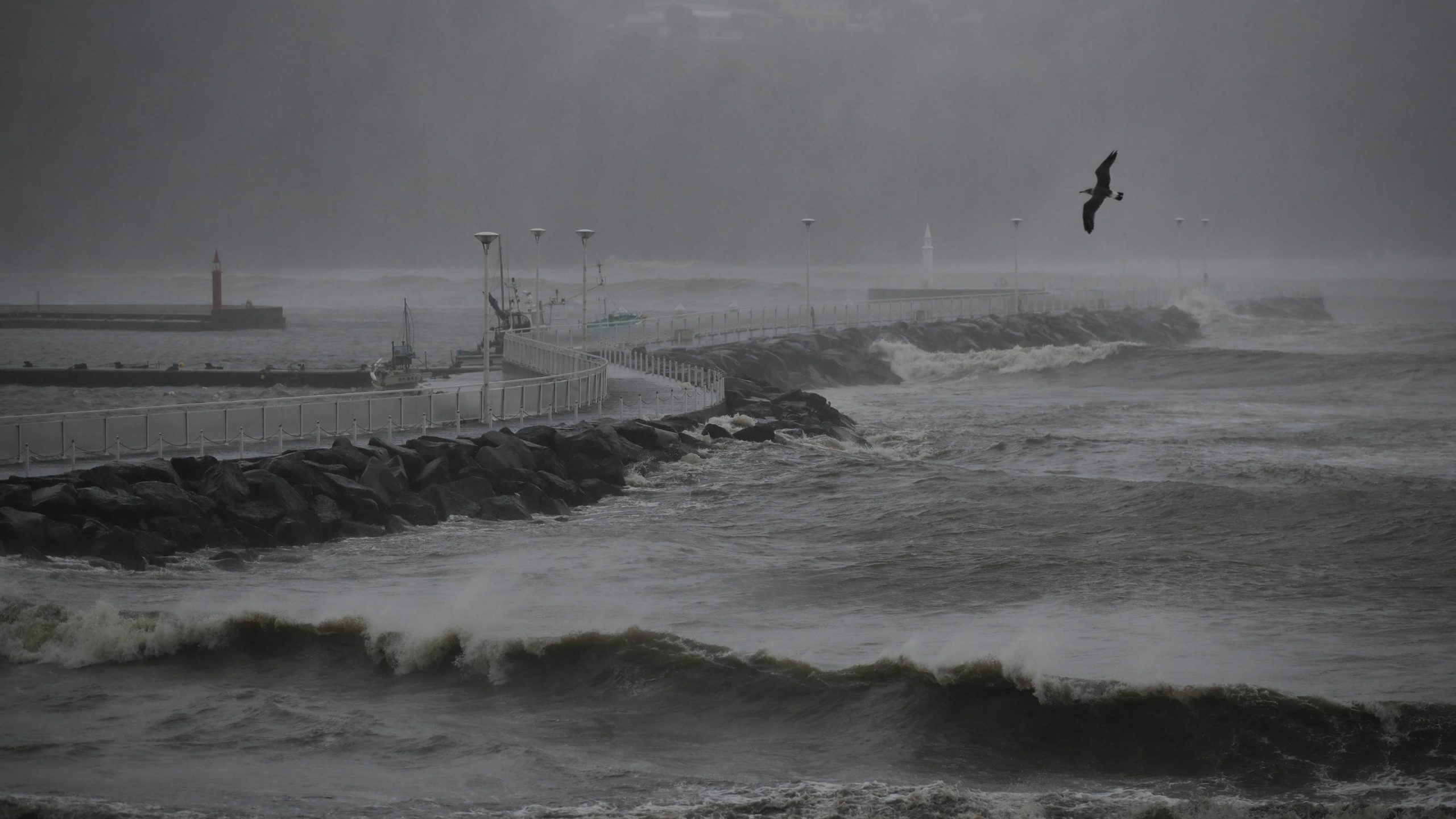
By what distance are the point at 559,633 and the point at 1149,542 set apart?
36.7ft

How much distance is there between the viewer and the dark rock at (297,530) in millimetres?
21078

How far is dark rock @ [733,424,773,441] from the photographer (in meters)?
33.1

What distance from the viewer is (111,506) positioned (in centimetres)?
1991

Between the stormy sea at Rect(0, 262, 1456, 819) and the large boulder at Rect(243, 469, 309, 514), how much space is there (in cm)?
89

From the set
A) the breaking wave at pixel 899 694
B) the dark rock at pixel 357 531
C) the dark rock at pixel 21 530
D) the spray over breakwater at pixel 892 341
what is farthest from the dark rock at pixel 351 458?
the spray over breakwater at pixel 892 341

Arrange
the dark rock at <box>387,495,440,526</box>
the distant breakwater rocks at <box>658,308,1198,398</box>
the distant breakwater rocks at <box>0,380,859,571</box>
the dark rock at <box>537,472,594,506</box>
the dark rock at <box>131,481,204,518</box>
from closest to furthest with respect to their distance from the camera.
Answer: the distant breakwater rocks at <box>0,380,859,571</box>
the dark rock at <box>131,481,204,518</box>
the dark rock at <box>387,495,440,526</box>
the dark rock at <box>537,472,594,506</box>
the distant breakwater rocks at <box>658,308,1198,398</box>

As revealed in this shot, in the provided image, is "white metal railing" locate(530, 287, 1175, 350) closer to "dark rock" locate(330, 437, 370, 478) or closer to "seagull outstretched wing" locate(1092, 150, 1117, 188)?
"dark rock" locate(330, 437, 370, 478)

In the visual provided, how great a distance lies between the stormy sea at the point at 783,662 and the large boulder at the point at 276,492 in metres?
0.89

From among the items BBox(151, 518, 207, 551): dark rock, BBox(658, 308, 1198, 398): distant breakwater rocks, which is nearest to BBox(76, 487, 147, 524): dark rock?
BBox(151, 518, 207, 551): dark rock

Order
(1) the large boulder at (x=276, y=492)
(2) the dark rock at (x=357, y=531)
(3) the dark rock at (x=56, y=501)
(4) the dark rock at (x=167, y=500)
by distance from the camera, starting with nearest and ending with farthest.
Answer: (3) the dark rock at (x=56, y=501) < (4) the dark rock at (x=167, y=500) < (1) the large boulder at (x=276, y=492) < (2) the dark rock at (x=357, y=531)

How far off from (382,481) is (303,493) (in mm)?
1534

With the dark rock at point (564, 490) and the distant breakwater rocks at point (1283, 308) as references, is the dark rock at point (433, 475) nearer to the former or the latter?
the dark rock at point (564, 490)

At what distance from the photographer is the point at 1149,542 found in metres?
22.8

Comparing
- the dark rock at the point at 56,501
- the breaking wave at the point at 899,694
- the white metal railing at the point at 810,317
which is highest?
the white metal railing at the point at 810,317
